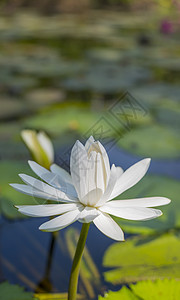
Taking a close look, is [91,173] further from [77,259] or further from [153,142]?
[153,142]

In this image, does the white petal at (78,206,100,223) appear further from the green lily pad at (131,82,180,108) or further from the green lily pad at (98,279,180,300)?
the green lily pad at (131,82,180,108)

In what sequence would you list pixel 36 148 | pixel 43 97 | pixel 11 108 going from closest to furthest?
pixel 36 148 → pixel 11 108 → pixel 43 97

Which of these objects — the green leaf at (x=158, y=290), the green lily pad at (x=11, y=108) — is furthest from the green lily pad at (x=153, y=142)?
the green leaf at (x=158, y=290)

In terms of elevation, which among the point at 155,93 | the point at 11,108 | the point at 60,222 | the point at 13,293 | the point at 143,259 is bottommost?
the point at 143,259

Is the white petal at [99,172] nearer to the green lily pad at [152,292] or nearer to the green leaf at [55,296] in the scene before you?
the green lily pad at [152,292]

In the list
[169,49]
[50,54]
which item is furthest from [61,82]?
[169,49]

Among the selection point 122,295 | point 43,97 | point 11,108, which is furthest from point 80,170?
point 43,97

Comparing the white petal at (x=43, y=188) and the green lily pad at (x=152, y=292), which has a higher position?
the white petal at (x=43, y=188)
